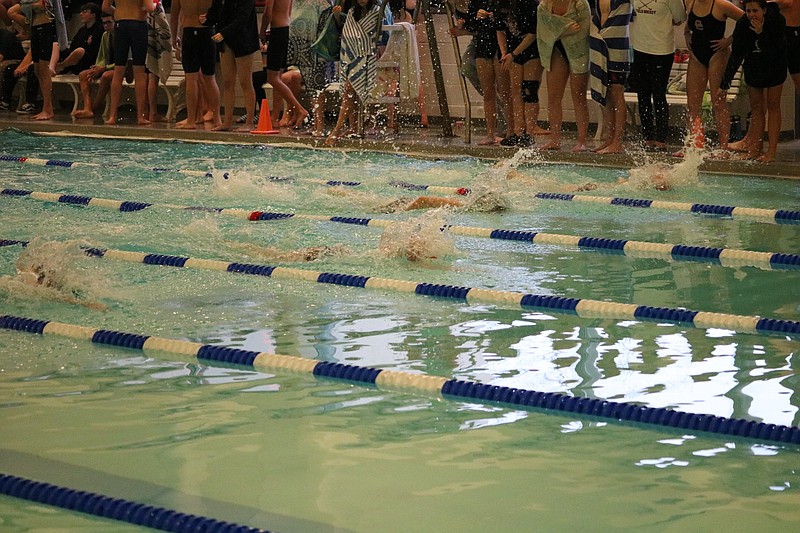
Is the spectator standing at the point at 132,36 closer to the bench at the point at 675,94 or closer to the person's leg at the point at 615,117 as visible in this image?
the bench at the point at 675,94

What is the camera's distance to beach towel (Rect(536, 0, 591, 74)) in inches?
365

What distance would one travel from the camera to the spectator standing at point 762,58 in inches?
330

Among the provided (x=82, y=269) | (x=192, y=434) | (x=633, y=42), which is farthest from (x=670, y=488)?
(x=633, y=42)

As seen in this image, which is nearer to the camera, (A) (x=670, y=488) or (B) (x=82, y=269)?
(A) (x=670, y=488)

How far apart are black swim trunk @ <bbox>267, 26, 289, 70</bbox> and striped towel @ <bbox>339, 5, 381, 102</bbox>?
0.82 metres

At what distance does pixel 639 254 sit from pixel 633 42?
12.9 ft

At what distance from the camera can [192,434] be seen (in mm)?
3217

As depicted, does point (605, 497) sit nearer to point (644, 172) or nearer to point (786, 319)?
point (786, 319)

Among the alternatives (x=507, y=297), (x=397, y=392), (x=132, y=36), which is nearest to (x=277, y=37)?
(x=132, y=36)

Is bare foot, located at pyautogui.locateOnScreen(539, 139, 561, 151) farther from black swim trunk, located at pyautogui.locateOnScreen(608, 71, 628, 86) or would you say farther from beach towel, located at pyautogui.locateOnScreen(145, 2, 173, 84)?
beach towel, located at pyautogui.locateOnScreen(145, 2, 173, 84)

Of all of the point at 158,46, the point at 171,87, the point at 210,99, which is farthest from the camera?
the point at 171,87

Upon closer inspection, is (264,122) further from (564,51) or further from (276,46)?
(564,51)

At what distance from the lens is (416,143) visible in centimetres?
1059

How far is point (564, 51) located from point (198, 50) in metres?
3.85
